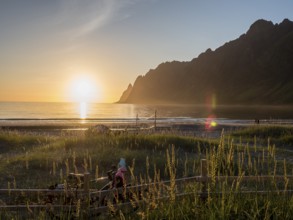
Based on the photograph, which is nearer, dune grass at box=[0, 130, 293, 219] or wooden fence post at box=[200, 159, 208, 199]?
dune grass at box=[0, 130, 293, 219]

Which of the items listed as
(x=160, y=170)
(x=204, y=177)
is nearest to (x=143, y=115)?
(x=160, y=170)

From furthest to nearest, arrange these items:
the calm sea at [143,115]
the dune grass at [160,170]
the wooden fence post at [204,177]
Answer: the calm sea at [143,115] < the wooden fence post at [204,177] < the dune grass at [160,170]

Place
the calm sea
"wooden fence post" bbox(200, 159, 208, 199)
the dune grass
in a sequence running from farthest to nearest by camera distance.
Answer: the calm sea → "wooden fence post" bbox(200, 159, 208, 199) → the dune grass

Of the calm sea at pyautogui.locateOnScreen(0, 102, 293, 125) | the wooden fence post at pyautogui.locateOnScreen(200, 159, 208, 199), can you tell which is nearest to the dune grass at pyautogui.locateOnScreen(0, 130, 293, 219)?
the wooden fence post at pyautogui.locateOnScreen(200, 159, 208, 199)

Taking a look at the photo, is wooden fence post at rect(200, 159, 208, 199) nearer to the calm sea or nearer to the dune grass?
the dune grass

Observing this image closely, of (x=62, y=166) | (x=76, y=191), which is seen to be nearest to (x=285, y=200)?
(x=76, y=191)

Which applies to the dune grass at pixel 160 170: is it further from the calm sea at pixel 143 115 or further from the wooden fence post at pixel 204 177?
the calm sea at pixel 143 115

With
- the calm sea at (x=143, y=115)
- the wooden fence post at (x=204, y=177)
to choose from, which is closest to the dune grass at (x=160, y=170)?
the wooden fence post at (x=204, y=177)

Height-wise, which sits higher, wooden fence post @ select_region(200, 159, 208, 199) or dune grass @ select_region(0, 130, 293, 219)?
wooden fence post @ select_region(200, 159, 208, 199)

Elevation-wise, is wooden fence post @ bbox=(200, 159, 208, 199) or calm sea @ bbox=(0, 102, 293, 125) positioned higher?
wooden fence post @ bbox=(200, 159, 208, 199)

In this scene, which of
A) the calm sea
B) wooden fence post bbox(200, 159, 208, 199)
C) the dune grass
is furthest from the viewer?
the calm sea

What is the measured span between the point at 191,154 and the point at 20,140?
34.8 feet

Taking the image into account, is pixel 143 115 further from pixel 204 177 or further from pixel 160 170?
pixel 204 177

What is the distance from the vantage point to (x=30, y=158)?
51.0ft
